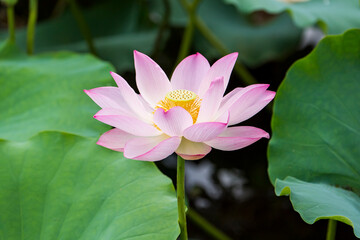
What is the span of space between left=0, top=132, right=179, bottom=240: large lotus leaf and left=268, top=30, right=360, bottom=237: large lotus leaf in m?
0.27

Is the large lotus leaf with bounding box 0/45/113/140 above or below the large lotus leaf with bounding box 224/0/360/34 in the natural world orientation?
below

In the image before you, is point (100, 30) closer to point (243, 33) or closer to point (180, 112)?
point (243, 33)

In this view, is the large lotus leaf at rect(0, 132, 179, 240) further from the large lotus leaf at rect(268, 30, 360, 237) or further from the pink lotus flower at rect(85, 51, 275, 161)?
the large lotus leaf at rect(268, 30, 360, 237)

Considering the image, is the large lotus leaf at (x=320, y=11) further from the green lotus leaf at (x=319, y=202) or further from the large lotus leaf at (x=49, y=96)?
the green lotus leaf at (x=319, y=202)

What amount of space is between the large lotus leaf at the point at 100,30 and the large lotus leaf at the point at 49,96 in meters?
0.64

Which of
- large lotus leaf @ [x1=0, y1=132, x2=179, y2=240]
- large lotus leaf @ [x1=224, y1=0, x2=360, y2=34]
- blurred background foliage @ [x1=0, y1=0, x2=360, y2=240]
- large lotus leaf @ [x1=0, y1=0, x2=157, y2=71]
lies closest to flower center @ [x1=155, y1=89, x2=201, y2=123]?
large lotus leaf @ [x1=0, y1=132, x2=179, y2=240]

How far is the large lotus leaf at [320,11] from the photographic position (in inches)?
48.1

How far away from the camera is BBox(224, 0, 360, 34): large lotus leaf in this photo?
1.22m

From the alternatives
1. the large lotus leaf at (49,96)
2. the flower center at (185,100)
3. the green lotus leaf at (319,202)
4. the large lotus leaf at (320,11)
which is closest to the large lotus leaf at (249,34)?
the large lotus leaf at (320,11)

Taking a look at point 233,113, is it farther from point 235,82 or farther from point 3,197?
point 235,82

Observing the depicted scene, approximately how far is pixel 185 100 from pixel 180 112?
0.09 m

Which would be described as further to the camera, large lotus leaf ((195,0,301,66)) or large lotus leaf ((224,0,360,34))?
large lotus leaf ((195,0,301,66))

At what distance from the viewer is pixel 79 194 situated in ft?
2.34

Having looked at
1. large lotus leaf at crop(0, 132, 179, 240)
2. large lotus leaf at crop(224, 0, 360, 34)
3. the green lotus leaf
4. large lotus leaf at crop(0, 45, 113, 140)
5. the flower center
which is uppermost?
the flower center
